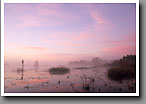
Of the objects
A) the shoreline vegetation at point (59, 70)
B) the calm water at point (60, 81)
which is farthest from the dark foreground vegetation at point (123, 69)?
the shoreline vegetation at point (59, 70)

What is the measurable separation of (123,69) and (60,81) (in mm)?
317

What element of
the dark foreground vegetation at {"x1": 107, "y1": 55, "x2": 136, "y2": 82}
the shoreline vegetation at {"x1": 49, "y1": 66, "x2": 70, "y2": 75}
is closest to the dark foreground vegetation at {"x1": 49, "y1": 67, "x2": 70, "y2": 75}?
the shoreline vegetation at {"x1": 49, "y1": 66, "x2": 70, "y2": 75}

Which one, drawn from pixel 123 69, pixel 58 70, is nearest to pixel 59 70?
pixel 58 70

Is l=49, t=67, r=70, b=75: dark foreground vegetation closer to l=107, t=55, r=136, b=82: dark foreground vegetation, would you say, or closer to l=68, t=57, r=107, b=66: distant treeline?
l=68, t=57, r=107, b=66: distant treeline

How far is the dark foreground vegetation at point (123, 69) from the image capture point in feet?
3.24

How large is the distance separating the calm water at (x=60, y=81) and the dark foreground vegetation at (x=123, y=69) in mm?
25

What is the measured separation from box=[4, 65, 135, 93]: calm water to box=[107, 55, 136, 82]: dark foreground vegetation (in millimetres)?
25

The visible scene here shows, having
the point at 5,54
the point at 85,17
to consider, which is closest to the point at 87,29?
the point at 85,17

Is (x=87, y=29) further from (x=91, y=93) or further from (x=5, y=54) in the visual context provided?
(x=5, y=54)

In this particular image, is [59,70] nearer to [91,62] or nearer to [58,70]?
[58,70]

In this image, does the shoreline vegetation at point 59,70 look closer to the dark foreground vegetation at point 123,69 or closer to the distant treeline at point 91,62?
the distant treeline at point 91,62

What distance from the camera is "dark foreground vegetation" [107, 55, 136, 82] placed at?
0.99m

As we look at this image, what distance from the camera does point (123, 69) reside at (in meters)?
0.99

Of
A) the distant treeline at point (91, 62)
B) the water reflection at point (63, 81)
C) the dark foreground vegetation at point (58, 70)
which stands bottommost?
the water reflection at point (63, 81)
